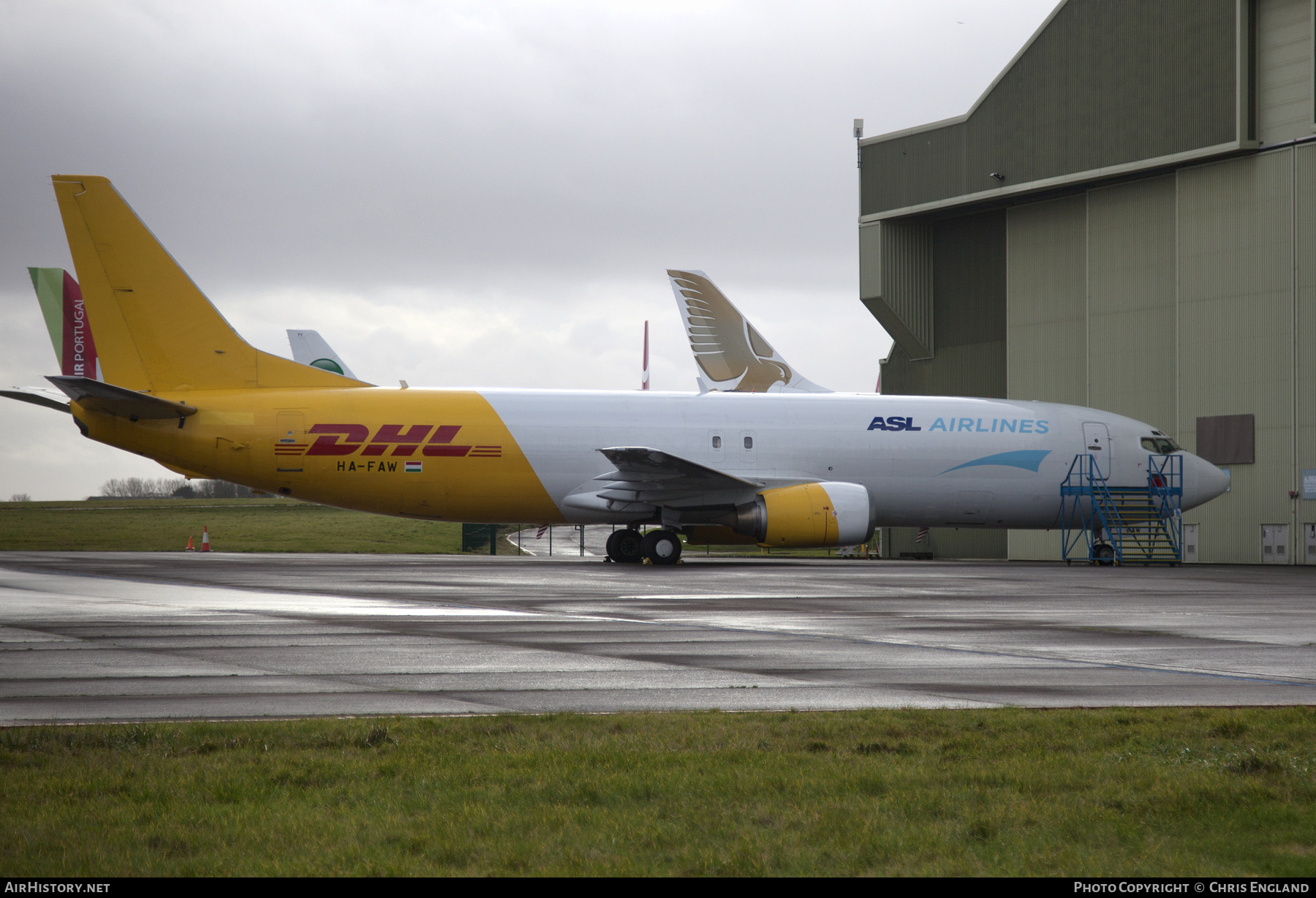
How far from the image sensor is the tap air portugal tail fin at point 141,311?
2358 cm

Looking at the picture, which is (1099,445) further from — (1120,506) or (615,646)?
(615,646)

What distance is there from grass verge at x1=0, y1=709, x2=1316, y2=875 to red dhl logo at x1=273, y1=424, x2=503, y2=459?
61.9 ft

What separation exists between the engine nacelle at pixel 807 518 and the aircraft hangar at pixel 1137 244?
15363 millimetres

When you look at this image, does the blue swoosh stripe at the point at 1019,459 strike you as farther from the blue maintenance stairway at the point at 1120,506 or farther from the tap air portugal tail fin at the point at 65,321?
the tap air portugal tail fin at the point at 65,321

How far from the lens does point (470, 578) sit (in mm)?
20703

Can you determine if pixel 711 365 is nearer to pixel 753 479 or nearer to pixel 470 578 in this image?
A: pixel 753 479

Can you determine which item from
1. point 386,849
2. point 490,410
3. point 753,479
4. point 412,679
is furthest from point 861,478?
point 386,849

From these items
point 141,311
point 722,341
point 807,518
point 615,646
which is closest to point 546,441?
point 807,518

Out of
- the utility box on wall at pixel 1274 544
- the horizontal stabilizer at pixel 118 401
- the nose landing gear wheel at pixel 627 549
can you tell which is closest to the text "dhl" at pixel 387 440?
the horizontal stabilizer at pixel 118 401

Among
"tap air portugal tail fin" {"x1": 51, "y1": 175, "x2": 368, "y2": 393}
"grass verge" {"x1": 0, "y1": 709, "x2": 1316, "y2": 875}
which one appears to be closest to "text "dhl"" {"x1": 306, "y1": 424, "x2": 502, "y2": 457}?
"tap air portugal tail fin" {"x1": 51, "y1": 175, "x2": 368, "y2": 393}

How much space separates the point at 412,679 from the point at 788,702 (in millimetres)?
2530

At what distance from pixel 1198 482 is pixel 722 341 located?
1919 centimetres

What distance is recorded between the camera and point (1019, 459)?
Answer: 27.6m

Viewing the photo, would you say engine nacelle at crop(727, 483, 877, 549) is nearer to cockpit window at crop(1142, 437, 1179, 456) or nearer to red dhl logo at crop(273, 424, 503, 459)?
red dhl logo at crop(273, 424, 503, 459)
